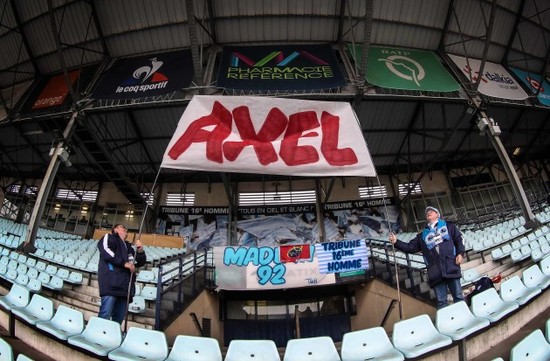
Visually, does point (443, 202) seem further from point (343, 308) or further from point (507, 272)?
point (507, 272)

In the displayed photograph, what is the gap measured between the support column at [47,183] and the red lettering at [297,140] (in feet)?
35.5

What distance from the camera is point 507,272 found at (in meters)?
7.04

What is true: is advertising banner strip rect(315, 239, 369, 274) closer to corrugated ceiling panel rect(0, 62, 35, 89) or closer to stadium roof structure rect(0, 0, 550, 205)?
stadium roof structure rect(0, 0, 550, 205)

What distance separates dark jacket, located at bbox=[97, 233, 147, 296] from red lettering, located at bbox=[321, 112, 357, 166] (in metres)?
2.95

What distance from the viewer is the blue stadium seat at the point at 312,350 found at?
2920 mm

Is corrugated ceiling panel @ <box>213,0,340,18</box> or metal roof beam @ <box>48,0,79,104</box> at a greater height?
corrugated ceiling panel @ <box>213,0,340,18</box>

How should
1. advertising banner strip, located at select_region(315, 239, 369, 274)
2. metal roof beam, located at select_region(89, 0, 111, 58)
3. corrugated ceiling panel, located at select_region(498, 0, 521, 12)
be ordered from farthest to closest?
corrugated ceiling panel, located at select_region(498, 0, 521, 12), metal roof beam, located at select_region(89, 0, 111, 58), advertising banner strip, located at select_region(315, 239, 369, 274)

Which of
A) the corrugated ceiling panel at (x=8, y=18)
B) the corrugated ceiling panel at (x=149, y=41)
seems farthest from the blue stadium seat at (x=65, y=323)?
the corrugated ceiling panel at (x=8, y=18)

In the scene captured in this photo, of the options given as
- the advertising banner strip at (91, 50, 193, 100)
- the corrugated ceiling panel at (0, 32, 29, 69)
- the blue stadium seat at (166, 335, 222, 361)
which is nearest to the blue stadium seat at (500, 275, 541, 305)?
the blue stadium seat at (166, 335, 222, 361)

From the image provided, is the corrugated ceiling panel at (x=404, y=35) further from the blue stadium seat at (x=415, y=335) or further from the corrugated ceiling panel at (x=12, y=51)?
the corrugated ceiling panel at (x=12, y=51)

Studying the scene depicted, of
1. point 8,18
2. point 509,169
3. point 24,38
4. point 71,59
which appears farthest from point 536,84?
point 8,18

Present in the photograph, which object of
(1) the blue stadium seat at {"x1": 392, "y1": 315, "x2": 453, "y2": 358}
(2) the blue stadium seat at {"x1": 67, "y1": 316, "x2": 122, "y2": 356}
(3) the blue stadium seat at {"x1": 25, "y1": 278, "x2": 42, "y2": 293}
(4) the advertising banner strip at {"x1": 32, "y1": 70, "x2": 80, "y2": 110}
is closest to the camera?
(1) the blue stadium seat at {"x1": 392, "y1": 315, "x2": 453, "y2": 358}

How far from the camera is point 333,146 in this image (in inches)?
162

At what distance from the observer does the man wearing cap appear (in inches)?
152
